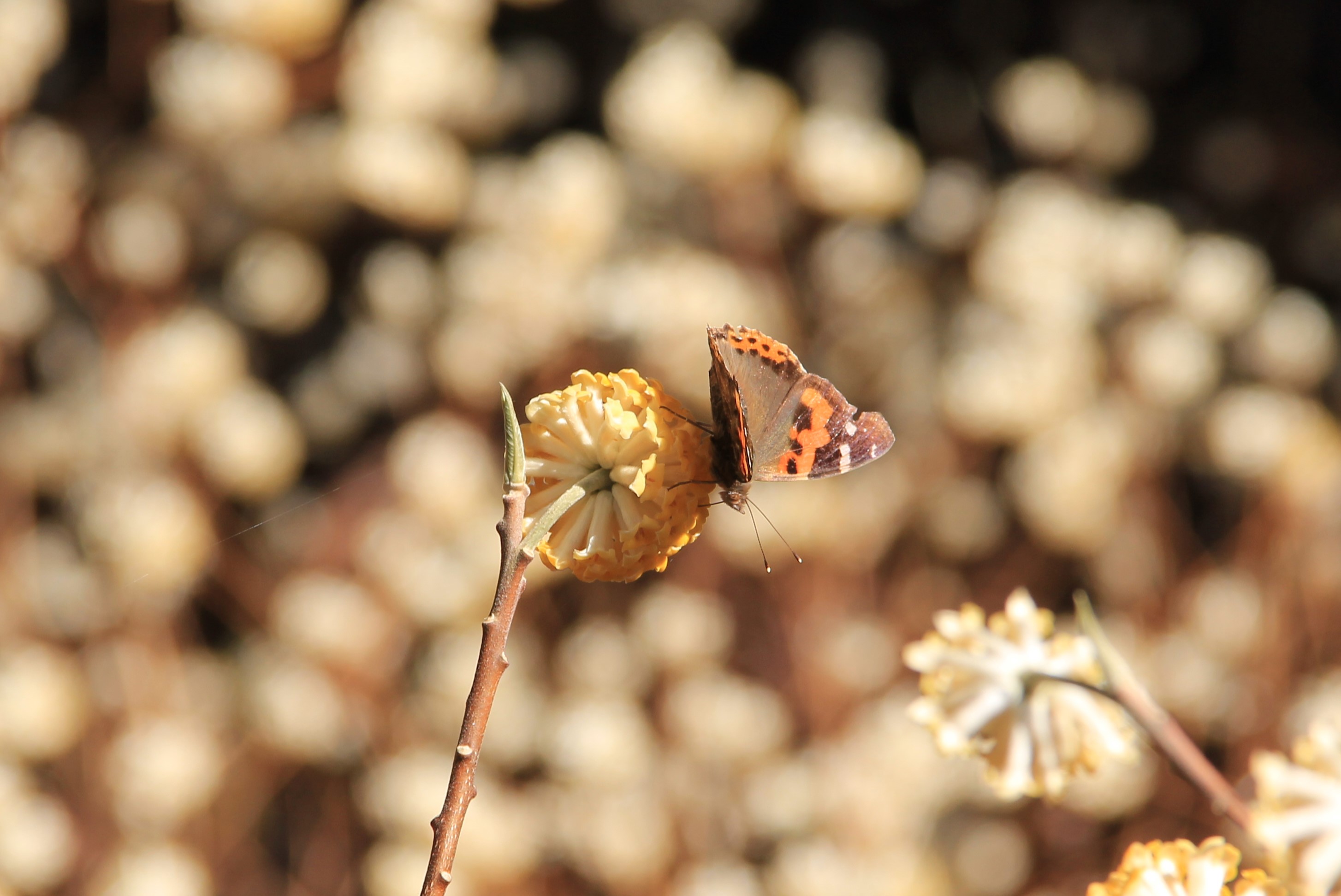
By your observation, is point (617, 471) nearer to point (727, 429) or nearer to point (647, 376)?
point (727, 429)

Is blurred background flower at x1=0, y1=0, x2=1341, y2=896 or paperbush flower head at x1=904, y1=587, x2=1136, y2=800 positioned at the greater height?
paperbush flower head at x1=904, y1=587, x2=1136, y2=800

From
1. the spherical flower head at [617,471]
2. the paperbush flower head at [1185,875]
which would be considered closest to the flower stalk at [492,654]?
the spherical flower head at [617,471]

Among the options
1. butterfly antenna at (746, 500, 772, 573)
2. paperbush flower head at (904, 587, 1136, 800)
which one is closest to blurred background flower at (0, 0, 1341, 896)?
butterfly antenna at (746, 500, 772, 573)

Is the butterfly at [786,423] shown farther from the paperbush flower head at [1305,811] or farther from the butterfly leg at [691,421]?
the paperbush flower head at [1305,811]

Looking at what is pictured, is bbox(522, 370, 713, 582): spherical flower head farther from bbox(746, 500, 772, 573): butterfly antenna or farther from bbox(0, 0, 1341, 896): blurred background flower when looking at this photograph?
bbox(0, 0, 1341, 896): blurred background flower

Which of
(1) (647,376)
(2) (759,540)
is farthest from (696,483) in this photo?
(1) (647,376)

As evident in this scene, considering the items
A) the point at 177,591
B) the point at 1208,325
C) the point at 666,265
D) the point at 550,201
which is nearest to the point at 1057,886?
A: the point at 1208,325

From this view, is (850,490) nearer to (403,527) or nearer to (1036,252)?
(1036,252)
